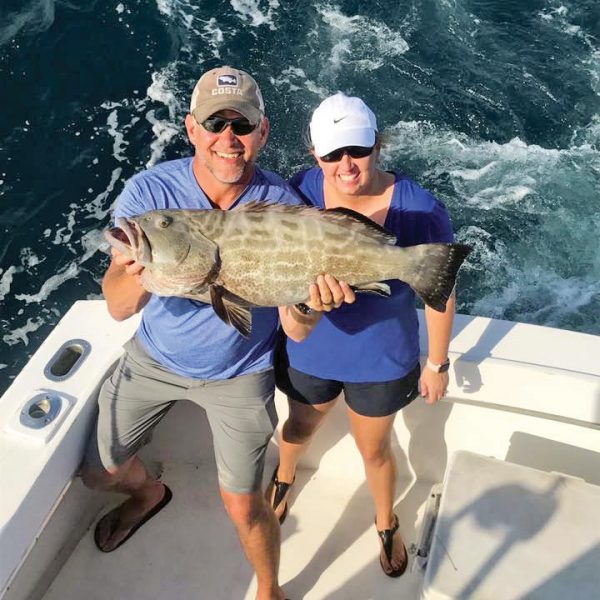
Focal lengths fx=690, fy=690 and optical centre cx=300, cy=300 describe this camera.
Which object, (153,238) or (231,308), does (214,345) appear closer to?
(231,308)

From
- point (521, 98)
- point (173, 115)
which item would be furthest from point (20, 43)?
point (521, 98)

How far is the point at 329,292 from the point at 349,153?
60cm

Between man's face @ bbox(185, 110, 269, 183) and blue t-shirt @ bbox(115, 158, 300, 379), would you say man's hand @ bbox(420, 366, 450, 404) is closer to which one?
blue t-shirt @ bbox(115, 158, 300, 379)

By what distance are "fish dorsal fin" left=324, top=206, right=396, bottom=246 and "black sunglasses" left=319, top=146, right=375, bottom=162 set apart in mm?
219

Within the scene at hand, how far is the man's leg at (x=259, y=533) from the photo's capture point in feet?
11.5

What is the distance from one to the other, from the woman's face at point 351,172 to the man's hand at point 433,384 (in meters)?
1.04

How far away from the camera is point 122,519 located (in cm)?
416

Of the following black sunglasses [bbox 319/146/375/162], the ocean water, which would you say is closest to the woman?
black sunglasses [bbox 319/146/375/162]

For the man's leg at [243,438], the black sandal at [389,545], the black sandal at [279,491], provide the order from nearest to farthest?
the man's leg at [243,438], the black sandal at [389,545], the black sandal at [279,491]

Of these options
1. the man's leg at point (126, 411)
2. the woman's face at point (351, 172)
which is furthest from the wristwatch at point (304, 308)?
the man's leg at point (126, 411)

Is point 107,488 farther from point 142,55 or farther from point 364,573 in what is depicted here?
point 142,55

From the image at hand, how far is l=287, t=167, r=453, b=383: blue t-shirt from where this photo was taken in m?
3.12

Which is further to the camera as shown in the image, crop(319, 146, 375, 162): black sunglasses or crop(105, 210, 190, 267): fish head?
crop(319, 146, 375, 162): black sunglasses

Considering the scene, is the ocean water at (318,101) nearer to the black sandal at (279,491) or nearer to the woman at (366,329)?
the black sandal at (279,491)
